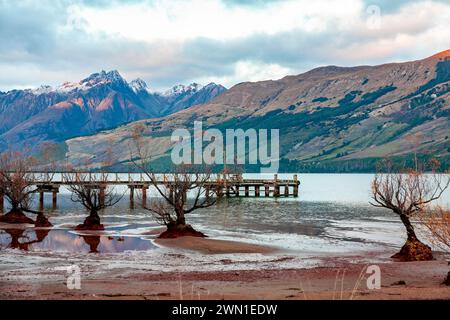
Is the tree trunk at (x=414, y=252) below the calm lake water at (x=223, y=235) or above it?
above

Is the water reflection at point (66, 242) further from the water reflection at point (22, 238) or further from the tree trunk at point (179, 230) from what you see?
the tree trunk at point (179, 230)

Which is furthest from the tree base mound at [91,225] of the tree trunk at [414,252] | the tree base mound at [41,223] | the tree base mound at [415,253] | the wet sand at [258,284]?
the tree base mound at [415,253]

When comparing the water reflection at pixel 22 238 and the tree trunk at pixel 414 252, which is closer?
the tree trunk at pixel 414 252

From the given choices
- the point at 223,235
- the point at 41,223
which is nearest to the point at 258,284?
the point at 223,235

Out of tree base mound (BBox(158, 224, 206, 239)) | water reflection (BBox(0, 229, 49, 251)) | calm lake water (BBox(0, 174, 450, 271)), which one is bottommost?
calm lake water (BBox(0, 174, 450, 271))

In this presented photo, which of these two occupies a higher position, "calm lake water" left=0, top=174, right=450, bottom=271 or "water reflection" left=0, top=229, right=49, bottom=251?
"water reflection" left=0, top=229, right=49, bottom=251

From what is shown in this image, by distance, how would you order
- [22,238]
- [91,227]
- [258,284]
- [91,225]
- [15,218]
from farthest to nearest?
[15,218] → [91,225] → [91,227] → [22,238] → [258,284]

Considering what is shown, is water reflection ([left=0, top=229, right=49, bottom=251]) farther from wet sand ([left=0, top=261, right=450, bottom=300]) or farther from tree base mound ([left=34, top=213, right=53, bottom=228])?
wet sand ([left=0, top=261, right=450, bottom=300])

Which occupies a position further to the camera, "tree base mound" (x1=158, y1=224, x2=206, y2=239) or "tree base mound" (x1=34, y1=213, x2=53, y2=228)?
"tree base mound" (x1=34, y1=213, x2=53, y2=228)

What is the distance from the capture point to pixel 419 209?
4188 cm

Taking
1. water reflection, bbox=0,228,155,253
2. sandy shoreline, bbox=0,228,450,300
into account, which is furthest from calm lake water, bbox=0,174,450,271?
sandy shoreline, bbox=0,228,450,300

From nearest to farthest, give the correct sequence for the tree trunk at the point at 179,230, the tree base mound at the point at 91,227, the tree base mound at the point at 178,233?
the tree base mound at the point at 178,233
the tree trunk at the point at 179,230
the tree base mound at the point at 91,227

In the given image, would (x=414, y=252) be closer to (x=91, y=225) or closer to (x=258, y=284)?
(x=258, y=284)

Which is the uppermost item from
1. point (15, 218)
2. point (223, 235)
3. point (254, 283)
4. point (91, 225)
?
point (254, 283)
